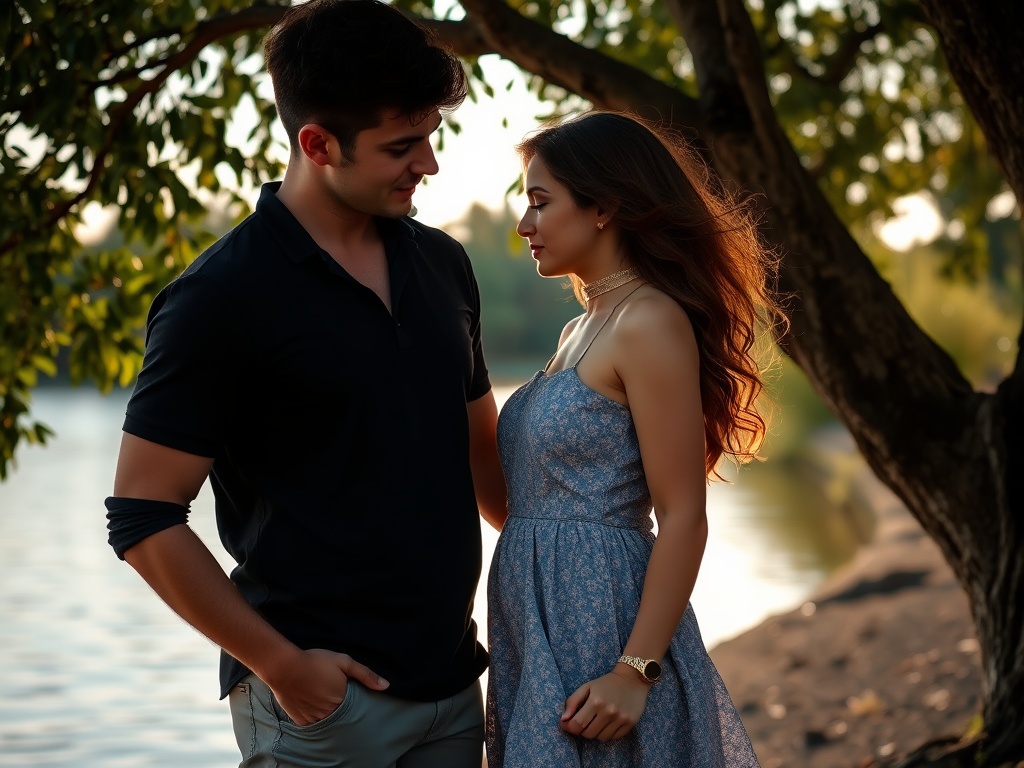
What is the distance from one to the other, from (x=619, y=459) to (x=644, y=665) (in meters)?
0.38

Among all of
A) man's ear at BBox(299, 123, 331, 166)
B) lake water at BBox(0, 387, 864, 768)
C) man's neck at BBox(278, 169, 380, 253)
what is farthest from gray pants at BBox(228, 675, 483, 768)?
lake water at BBox(0, 387, 864, 768)

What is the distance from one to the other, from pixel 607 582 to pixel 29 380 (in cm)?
282

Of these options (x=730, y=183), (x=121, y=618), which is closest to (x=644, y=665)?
(x=730, y=183)

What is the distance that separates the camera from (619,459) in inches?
97.3

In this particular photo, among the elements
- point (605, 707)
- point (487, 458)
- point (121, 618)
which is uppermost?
point (121, 618)

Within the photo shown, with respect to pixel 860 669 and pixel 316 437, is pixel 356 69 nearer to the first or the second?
pixel 316 437

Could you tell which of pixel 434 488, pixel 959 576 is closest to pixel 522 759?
pixel 434 488

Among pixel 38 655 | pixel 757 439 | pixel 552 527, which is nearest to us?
pixel 552 527

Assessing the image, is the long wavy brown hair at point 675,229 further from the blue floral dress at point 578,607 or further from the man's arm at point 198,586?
the man's arm at point 198,586

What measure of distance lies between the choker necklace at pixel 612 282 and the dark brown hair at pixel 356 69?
0.48 m

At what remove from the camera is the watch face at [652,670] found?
2.35 m

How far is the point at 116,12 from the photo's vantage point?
395 centimetres

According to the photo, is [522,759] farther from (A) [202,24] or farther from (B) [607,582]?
(A) [202,24]

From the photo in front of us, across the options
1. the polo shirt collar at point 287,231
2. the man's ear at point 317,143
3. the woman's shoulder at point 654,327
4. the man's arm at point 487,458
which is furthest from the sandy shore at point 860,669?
the man's ear at point 317,143
